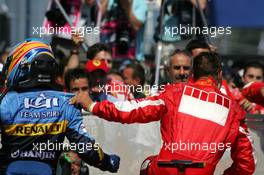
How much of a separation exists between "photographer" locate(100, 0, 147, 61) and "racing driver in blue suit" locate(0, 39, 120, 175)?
4.75 m

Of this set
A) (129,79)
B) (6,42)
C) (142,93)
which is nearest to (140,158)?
(142,93)

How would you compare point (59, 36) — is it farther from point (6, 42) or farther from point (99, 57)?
point (6, 42)

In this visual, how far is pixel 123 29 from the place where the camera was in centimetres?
1019

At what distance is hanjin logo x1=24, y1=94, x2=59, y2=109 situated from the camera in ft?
17.0

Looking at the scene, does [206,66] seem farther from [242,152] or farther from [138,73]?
[138,73]

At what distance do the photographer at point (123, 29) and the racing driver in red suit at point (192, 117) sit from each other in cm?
445

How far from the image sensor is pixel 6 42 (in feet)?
53.0

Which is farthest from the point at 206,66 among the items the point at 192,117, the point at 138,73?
the point at 138,73

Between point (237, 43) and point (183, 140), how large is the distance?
62.2ft

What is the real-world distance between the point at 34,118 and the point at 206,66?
4.31 feet

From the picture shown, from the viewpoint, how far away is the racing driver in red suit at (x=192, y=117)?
5.41 m
